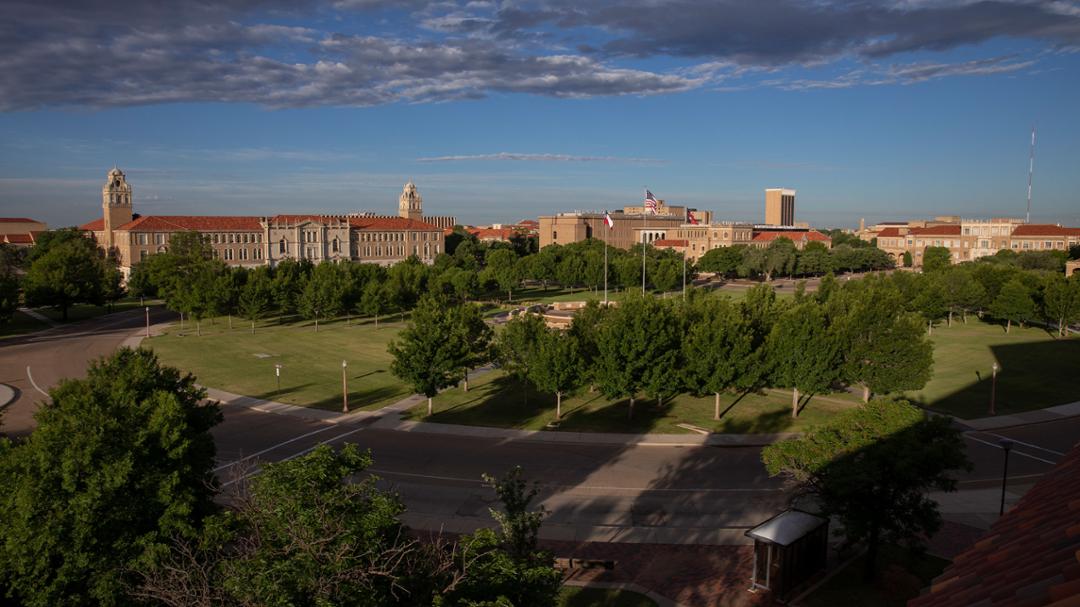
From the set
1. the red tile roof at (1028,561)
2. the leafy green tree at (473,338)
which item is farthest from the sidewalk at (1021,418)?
the red tile roof at (1028,561)

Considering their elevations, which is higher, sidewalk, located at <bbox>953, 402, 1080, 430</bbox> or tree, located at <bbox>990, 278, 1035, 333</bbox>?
tree, located at <bbox>990, 278, 1035, 333</bbox>

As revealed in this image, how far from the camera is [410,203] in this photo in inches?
7510

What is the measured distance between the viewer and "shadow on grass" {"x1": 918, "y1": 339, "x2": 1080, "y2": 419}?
40.2 meters

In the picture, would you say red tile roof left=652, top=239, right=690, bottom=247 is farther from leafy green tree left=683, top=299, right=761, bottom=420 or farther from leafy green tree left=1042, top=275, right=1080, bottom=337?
leafy green tree left=683, top=299, right=761, bottom=420

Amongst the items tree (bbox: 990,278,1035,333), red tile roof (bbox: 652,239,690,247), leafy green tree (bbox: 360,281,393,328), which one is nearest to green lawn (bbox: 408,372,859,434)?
leafy green tree (bbox: 360,281,393,328)

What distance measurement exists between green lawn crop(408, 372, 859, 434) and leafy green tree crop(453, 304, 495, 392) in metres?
2.11

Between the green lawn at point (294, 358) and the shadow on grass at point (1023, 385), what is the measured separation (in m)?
33.6

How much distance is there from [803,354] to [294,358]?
1526 inches

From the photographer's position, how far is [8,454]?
58.3ft

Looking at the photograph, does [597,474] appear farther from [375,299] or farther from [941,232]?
[941,232]

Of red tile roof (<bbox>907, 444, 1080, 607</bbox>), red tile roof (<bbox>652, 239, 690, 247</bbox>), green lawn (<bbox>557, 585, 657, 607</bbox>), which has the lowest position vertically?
green lawn (<bbox>557, 585, 657, 607</bbox>)

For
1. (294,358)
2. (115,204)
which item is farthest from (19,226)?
(294,358)

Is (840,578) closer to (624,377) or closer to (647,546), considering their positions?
(647,546)

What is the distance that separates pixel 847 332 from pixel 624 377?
42.0 ft
